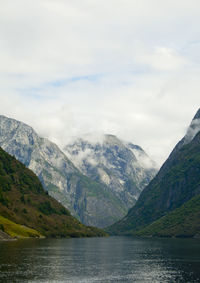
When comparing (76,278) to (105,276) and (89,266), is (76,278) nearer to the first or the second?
(105,276)

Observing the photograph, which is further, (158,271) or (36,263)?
(36,263)

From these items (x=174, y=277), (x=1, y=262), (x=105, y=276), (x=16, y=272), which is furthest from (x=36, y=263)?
(x=174, y=277)

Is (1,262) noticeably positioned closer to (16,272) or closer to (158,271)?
(16,272)

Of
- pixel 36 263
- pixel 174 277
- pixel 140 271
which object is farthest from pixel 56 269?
pixel 174 277

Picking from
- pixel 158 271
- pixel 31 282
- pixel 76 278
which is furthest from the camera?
pixel 158 271

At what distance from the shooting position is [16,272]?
16100cm

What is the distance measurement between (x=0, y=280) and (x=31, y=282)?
35.0ft

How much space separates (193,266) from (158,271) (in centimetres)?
1935

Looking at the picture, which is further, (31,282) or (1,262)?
(1,262)

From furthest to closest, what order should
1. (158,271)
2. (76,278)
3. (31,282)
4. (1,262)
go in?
(1,262)
(158,271)
(76,278)
(31,282)

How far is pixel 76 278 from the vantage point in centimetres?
15462

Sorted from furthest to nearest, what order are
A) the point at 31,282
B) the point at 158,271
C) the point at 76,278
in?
the point at 158,271 < the point at 76,278 < the point at 31,282

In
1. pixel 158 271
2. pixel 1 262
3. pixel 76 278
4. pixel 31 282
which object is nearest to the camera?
pixel 31 282

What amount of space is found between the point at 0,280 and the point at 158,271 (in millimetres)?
67079
